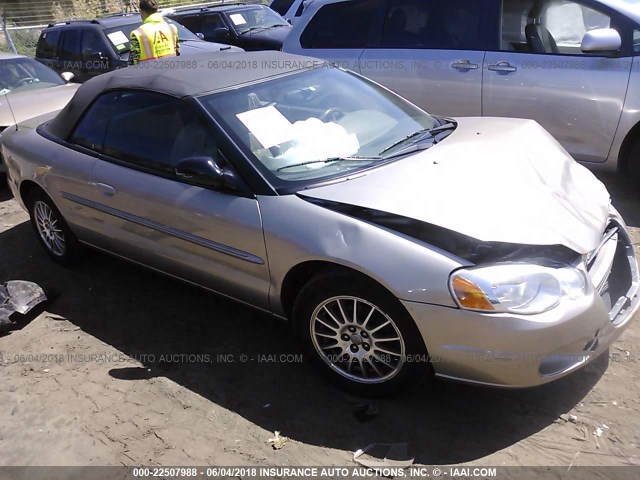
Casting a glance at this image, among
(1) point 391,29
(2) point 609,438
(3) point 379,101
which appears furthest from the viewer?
(1) point 391,29

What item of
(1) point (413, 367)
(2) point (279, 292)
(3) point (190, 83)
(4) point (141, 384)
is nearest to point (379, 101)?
(3) point (190, 83)

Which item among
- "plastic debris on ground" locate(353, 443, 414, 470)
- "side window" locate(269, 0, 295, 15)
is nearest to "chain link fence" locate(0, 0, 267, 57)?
"side window" locate(269, 0, 295, 15)

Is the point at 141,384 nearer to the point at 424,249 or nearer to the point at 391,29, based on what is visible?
the point at 424,249

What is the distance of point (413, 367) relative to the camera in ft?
9.36

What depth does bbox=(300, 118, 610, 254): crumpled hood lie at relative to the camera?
277 centimetres

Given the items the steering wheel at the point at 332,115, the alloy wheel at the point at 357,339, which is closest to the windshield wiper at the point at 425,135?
the steering wheel at the point at 332,115

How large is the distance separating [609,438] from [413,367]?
0.93 meters

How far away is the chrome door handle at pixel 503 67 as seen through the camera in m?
5.34

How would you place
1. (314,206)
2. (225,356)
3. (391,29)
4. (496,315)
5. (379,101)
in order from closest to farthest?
(496,315) → (314,206) → (225,356) → (379,101) → (391,29)

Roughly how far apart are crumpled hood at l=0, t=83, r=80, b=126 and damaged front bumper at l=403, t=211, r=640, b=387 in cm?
581

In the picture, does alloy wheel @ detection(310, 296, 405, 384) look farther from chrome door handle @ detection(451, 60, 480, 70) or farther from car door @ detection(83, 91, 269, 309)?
chrome door handle @ detection(451, 60, 480, 70)

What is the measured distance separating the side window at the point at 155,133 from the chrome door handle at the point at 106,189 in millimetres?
197

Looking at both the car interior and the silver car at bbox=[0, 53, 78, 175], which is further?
the silver car at bbox=[0, 53, 78, 175]

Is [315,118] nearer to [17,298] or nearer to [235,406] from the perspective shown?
[235,406]
